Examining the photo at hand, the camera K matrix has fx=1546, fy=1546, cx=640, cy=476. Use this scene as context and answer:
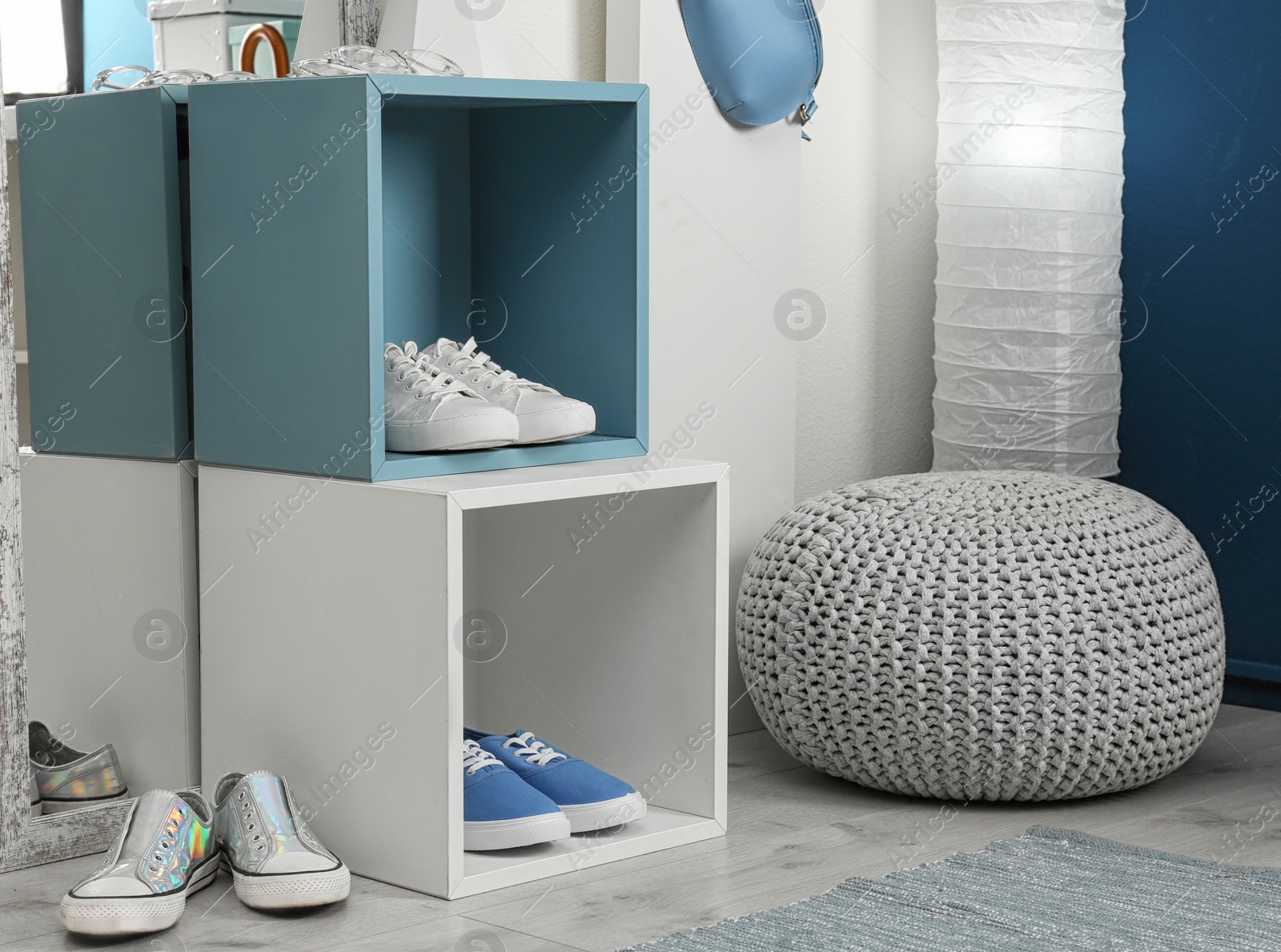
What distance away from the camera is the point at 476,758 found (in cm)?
147

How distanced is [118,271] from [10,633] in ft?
1.20

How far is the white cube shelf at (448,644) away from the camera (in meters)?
1.33

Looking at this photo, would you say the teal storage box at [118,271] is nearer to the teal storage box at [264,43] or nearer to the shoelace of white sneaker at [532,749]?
the teal storage box at [264,43]

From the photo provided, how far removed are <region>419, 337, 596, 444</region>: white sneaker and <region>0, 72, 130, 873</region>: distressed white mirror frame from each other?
14.8 inches

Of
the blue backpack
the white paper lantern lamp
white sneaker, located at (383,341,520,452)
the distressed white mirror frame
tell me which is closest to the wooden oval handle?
the distressed white mirror frame

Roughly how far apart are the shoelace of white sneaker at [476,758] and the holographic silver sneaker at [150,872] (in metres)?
0.24

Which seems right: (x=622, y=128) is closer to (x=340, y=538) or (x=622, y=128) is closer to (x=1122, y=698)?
(x=340, y=538)

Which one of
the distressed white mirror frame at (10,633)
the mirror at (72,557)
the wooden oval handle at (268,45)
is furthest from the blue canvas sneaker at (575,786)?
the wooden oval handle at (268,45)

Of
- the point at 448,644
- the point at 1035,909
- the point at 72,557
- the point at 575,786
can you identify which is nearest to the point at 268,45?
the point at 72,557

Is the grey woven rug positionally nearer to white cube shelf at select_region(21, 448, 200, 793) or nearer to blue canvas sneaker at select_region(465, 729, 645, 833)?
blue canvas sneaker at select_region(465, 729, 645, 833)

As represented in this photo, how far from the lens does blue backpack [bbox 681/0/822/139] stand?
1.87m

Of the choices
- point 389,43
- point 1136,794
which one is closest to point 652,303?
point 389,43

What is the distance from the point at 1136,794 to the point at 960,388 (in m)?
0.65

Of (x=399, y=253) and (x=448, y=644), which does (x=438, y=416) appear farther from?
(x=399, y=253)
